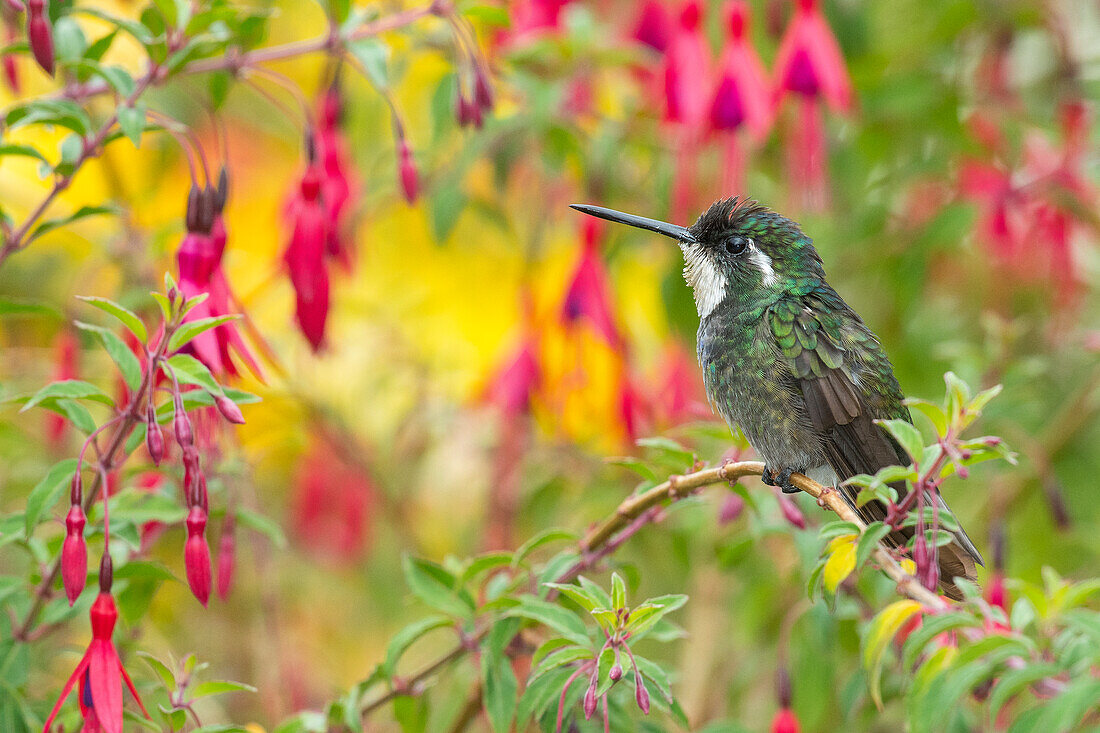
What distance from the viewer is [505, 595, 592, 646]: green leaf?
112cm

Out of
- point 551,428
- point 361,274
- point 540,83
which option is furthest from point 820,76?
point 361,274

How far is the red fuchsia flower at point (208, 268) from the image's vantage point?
1.23 meters

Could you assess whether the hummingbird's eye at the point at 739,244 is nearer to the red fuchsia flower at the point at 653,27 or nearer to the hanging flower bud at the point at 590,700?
the red fuchsia flower at the point at 653,27

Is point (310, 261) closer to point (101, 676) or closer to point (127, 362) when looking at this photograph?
point (127, 362)

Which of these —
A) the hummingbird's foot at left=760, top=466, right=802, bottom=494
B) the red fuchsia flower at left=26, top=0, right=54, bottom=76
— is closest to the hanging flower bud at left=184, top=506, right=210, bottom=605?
the red fuchsia flower at left=26, top=0, right=54, bottom=76

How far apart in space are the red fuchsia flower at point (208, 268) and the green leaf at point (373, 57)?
0.24 metres

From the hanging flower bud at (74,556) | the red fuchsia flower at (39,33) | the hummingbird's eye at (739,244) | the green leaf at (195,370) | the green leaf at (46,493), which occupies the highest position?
the red fuchsia flower at (39,33)

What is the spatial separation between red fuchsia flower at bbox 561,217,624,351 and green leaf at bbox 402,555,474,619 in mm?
644

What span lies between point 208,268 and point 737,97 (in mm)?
829

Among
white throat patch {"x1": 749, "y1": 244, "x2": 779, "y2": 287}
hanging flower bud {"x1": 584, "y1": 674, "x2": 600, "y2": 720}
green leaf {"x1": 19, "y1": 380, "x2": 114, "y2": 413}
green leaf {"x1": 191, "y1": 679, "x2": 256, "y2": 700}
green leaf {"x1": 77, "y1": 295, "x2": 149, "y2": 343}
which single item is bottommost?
hanging flower bud {"x1": 584, "y1": 674, "x2": 600, "y2": 720}

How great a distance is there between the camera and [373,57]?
4.48ft

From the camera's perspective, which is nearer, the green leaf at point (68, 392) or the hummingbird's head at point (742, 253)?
the green leaf at point (68, 392)

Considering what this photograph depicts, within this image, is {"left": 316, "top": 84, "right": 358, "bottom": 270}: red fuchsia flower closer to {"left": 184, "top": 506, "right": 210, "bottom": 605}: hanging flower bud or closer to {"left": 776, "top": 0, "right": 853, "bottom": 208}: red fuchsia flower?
{"left": 184, "top": 506, "right": 210, "bottom": 605}: hanging flower bud

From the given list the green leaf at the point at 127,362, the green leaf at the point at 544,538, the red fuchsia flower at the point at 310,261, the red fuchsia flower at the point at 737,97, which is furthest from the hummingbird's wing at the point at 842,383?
the green leaf at the point at 127,362
